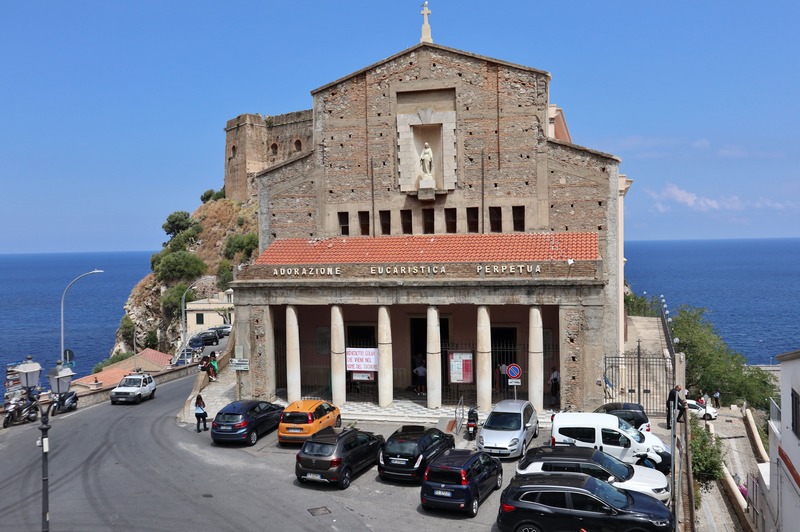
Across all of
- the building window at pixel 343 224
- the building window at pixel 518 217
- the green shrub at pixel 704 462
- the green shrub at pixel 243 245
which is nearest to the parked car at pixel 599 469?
the green shrub at pixel 704 462

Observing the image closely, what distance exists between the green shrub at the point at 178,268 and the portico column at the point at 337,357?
67.5 m

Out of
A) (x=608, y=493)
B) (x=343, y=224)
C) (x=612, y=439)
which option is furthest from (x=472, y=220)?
(x=608, y=493)

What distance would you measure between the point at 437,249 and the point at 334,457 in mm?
14326

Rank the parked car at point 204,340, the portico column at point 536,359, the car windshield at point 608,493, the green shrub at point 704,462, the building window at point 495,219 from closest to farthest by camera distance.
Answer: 1. the car windshield at point 608,493
2. the green shrub at point 704,462
3. the portico column at point 536,359
4. the building window at point 495,219
5. the parked car at point 204,340

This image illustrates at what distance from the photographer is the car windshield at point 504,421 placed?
81.3ft

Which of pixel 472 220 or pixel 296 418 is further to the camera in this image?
pixel 472 220

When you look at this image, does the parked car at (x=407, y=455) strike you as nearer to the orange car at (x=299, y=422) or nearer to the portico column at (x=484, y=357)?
the orange car at (x=299, y=422)

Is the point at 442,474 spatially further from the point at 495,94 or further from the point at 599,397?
the point at 495,94

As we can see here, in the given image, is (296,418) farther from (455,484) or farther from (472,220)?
(472,220)

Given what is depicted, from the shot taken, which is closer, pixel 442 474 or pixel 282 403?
pixel 442 474

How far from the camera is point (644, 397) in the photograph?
1251 inches

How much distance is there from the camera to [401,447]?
22250 millimetres

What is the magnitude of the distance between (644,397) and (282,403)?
16978 millimetres

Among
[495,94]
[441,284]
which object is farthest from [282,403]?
[495,94]
